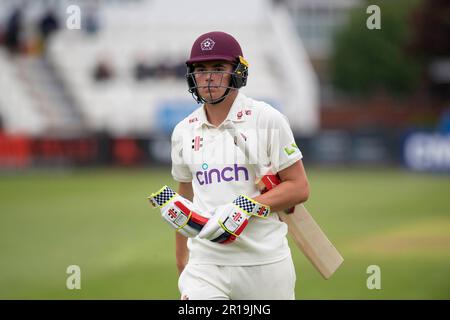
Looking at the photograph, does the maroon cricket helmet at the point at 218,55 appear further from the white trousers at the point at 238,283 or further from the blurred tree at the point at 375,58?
the blurred tree at the point at 375,58

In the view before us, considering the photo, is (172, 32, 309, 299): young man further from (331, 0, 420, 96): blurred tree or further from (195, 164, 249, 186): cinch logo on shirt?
(331, 0, 420, 96): blurred tree

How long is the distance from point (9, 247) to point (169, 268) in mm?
2753

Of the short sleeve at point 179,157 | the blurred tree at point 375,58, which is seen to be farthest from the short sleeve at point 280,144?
the blurred tree at point 375,58

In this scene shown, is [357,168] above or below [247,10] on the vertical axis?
below

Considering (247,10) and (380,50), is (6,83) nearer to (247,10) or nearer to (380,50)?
(247,10)

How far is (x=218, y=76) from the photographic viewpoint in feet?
15.2

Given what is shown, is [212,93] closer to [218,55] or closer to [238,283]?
[218,55]

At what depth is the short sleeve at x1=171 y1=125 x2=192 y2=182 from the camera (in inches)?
191

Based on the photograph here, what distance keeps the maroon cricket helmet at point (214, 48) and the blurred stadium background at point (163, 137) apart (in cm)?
266

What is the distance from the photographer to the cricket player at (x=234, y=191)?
4590 millimetres

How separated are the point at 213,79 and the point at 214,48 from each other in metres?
0.16

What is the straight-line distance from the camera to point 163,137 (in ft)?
87.4

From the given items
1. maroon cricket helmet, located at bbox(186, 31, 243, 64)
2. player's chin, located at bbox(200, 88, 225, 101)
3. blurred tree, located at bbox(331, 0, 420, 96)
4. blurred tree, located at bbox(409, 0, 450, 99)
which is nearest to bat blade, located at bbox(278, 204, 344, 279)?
player's chin, located at bbox(200, 88, 225, 101)
